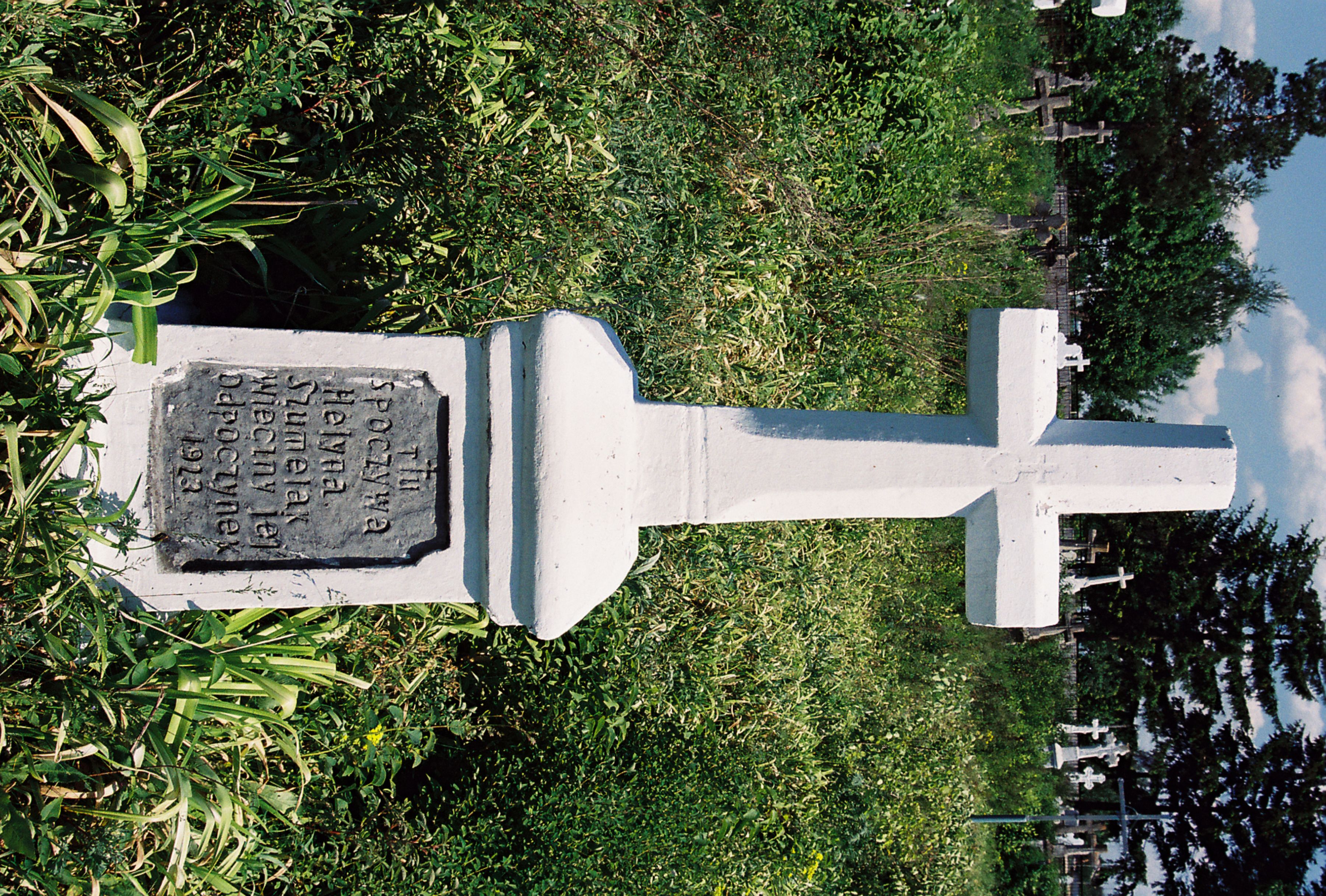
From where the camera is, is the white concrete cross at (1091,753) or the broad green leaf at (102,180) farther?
the white concrete cross at (1091,753)

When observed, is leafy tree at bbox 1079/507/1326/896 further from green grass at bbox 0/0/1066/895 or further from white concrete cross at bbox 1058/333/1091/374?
green grass at bbox 0/0/1066/895

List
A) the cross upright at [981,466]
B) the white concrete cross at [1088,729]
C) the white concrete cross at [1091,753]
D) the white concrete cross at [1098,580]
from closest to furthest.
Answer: the cross upright at [981,466] < the white concrete cross at [1098,580] < the white concrete cross at [1091,753] < the white concrete cross at [1088,729]

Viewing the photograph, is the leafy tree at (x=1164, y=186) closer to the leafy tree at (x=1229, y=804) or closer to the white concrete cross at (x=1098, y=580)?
the white concrete cross at (x=1098, y=580)

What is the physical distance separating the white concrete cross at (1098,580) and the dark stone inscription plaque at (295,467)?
388 inches

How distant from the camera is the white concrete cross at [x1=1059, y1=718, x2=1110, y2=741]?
11.2m

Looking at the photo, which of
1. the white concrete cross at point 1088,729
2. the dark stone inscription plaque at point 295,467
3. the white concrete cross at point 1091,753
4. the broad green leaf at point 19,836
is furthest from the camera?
the white concrete cross at point 1088,729

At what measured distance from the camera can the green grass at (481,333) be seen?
2.72 meters

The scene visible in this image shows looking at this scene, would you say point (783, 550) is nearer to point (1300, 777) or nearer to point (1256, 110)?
point (1300, 777)

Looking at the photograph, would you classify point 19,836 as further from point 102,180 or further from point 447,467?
point 102,180

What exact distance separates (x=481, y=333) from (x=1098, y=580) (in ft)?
30.7

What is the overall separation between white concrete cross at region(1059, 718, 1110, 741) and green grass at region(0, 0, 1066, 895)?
3.73 meters

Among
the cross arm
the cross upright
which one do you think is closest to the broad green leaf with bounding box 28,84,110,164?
the cross upright

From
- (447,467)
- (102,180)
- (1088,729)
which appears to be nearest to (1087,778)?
(1088,729)

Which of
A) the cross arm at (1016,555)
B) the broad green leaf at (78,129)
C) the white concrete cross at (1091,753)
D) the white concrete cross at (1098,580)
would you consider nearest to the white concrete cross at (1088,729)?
the white concrete cross at (1091,753)
